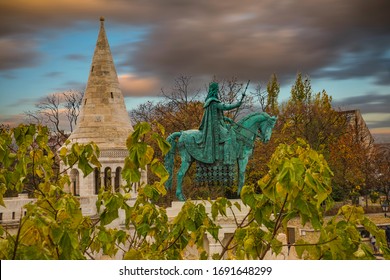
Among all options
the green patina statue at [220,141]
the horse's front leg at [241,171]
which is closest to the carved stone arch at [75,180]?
the green patina statue at [220,141]

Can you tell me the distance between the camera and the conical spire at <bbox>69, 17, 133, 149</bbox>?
13922mm

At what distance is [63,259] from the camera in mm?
3076

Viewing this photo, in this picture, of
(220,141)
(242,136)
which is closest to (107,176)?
(220,141)

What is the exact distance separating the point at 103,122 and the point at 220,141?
5.65 metres

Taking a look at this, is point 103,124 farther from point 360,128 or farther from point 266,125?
point 360,128

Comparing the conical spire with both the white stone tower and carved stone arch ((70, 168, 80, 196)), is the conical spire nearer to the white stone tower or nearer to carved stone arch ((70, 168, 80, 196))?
the white stone tower

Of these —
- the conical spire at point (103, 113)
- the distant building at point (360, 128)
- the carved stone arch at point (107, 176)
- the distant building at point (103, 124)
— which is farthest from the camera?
the conical spire at point (103, 113)

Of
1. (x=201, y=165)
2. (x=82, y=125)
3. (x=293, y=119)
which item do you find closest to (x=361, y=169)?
(x=293, y=119)

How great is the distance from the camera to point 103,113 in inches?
561

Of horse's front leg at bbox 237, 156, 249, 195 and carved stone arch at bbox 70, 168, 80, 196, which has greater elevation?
horse's front leg at bbox 237, 156, 249, 195

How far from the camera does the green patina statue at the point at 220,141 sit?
29.3ft

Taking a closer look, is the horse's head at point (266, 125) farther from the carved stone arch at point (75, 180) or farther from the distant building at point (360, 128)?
the carved stone arch at point (75, 180)

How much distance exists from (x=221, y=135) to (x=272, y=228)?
555 cm

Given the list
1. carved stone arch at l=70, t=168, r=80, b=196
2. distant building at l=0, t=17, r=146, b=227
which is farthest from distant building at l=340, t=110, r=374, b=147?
carved stone arch at l=70, t=168, r=80, b=196
